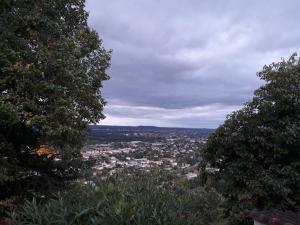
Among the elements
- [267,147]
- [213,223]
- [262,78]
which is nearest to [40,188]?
[213,223]

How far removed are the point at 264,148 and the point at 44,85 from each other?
10.0m

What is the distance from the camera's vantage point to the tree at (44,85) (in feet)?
49.1

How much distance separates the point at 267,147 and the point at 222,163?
2.42 meters

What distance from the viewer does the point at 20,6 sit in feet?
55.8

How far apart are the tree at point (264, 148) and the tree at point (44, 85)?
633cm

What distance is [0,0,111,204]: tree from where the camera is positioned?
14961 millimetres

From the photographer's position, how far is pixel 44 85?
15.0m

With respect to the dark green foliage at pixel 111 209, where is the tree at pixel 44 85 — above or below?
above

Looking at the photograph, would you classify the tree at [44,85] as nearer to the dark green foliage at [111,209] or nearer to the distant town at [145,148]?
the dark green foliage at [111,209]

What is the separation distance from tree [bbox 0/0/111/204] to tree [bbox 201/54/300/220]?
6.33 meters

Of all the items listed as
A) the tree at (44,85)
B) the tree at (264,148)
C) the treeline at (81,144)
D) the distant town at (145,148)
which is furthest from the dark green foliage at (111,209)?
the distant town at (145,148)

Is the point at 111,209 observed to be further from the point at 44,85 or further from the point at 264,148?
the point at 264,148

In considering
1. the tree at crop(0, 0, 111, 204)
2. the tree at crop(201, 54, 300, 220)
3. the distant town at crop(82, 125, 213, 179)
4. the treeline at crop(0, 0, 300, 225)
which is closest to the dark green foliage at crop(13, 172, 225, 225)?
the treeline at crop(0, 0, 300, 225)

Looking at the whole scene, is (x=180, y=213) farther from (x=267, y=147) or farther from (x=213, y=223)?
(x=267, y=147)
